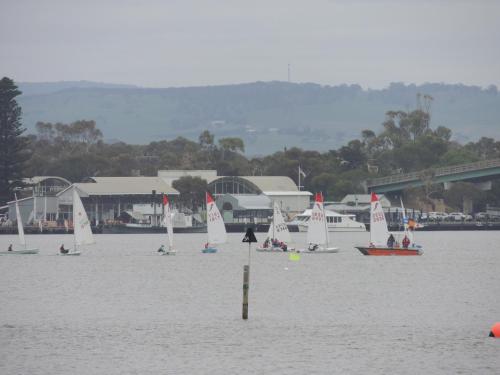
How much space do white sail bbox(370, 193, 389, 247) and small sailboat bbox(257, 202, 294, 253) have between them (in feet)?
35.1

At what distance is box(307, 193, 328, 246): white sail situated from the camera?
101m

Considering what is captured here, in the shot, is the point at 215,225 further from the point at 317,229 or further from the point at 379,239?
the point at 379,239

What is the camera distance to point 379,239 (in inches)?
3967

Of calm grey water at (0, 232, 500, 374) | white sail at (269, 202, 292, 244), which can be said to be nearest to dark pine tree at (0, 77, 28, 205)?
white sail at (269, 202, 292, 244)

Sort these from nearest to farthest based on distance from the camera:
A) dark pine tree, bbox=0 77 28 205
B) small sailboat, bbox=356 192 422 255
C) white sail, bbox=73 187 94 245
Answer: small sailboat, bbox=356 192 422 255
white sail, bbox=73 187 94 245
dark pine tree, bbox=0 77 28 205

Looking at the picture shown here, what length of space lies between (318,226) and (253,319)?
48524mm

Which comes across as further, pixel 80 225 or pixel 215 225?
pixel 215 225

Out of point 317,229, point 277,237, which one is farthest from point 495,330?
point 277,237

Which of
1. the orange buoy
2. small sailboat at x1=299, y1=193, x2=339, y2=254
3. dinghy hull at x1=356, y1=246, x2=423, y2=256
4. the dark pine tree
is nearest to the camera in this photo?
the orange buoy

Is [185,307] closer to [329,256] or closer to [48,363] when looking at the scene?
[48,363]

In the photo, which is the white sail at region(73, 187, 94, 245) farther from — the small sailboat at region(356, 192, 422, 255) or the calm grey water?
the small sailboat at region(356, 192, 422, 255)

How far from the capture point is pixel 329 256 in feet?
370

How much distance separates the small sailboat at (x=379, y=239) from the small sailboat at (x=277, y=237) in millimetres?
10139

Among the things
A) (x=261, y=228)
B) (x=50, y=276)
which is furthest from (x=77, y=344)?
(x=261, y=228)
